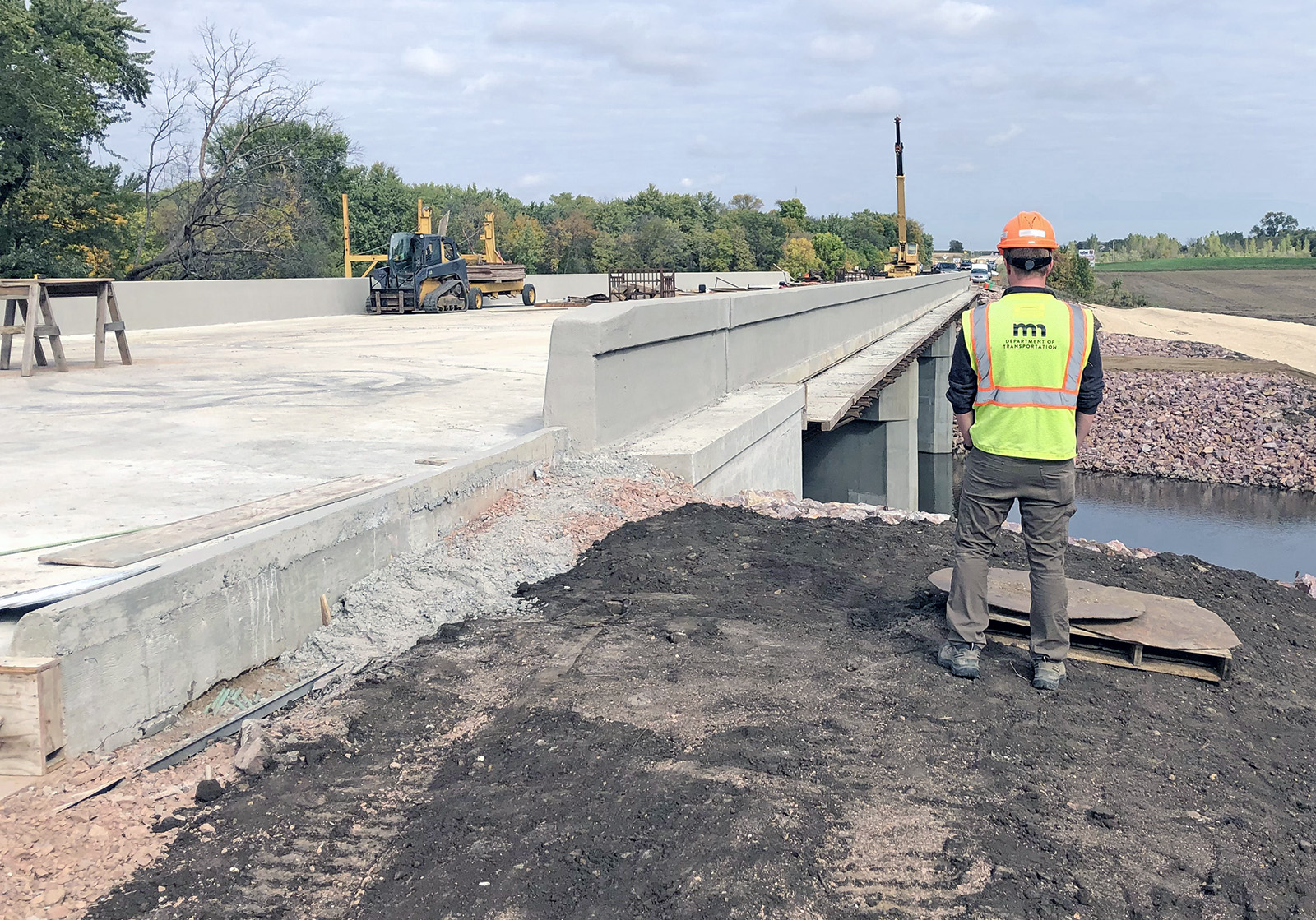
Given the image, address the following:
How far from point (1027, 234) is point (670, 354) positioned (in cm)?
525

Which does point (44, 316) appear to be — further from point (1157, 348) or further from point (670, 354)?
point (1157, 348)

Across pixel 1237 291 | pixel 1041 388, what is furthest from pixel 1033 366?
pixel 1237 291

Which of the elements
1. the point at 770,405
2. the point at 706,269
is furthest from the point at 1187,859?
the point at 706,269

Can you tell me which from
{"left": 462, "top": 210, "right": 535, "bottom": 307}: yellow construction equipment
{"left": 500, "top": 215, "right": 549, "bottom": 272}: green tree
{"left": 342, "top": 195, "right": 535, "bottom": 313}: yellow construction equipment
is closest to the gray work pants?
{"left": 342, "top": 195, "right": 535, "bottom": 313}: yellow construction equipment

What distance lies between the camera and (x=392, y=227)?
2709 inches

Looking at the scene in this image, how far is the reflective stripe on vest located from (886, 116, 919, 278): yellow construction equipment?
46.6m

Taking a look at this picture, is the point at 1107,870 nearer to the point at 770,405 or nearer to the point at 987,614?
the point at 987,614

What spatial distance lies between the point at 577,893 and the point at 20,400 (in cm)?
971

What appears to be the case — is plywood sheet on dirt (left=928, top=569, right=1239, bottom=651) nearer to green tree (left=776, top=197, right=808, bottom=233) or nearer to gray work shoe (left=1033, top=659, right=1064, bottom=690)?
gray work shoe (left=1033, top=659, right=1064, bottom=690)

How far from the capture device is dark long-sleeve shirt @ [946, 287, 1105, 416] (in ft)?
15.5

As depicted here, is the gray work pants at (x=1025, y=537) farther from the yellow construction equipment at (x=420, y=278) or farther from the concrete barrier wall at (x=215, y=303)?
the yellow construction equipment at (x=420, y=278)

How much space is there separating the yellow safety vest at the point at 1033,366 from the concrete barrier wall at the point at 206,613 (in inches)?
119

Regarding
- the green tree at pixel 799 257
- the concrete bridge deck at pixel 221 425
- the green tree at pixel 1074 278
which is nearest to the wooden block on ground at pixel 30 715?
the concrete bridge deck at pixel 221 425

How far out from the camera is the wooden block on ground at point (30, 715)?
132 inches
